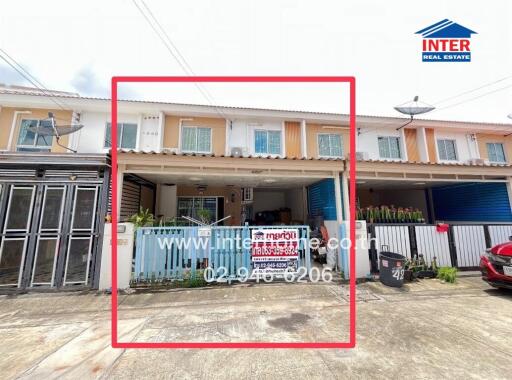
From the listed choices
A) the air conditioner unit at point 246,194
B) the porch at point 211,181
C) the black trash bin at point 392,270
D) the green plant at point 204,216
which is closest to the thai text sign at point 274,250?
the porch at point 211,181

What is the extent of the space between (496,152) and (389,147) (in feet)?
21.5

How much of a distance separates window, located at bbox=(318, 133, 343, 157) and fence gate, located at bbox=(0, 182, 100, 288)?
987cm

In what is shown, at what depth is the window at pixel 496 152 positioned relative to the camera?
40.0ft

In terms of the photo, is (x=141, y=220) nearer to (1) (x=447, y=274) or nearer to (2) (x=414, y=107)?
(1) (x=447, y=274)

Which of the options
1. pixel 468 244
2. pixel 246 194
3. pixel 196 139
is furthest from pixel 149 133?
pixel 468 244

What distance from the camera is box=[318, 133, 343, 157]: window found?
1116 centimetres

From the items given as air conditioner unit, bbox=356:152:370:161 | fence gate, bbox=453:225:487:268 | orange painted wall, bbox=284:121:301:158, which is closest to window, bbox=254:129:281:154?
orange painted wall, bbox=284:121:301:158

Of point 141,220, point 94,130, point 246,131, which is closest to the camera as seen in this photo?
point 141,220

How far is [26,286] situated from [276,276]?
6535 millimetres

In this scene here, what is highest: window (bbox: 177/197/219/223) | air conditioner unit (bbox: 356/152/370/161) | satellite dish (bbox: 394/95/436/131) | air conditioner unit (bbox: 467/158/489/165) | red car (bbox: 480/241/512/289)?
satellite dish (bbox: 394/95/436/131)

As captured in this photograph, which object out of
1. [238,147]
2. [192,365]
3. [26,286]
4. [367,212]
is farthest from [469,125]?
[26,286]

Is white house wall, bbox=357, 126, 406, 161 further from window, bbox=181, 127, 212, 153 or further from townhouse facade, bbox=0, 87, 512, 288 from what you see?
window, bbox=181, 127, 212, 153

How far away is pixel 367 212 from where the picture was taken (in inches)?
305

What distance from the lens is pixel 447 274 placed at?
6.04m
